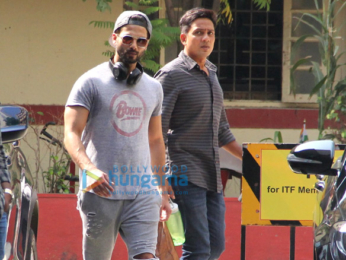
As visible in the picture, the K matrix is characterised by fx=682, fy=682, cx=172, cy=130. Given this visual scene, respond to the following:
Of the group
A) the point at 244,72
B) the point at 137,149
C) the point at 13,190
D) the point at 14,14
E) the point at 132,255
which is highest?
the point at 14,14

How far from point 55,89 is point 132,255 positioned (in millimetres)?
5456

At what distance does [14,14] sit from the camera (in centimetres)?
887

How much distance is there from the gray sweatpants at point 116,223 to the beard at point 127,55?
0.80m

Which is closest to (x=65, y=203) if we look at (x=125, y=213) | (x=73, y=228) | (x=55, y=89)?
(x=73, y=228)

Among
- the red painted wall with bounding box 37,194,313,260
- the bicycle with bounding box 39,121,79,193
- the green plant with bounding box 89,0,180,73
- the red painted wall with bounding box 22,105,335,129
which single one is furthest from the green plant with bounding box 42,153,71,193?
the red painted wall with bounding box 22,105,335,129

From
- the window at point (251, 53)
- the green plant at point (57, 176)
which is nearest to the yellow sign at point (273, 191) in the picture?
the green plant at point (57, 176)

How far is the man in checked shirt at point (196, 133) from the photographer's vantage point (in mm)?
4602

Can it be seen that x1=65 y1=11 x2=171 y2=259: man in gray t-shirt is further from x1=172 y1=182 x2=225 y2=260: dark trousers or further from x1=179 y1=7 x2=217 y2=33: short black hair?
x1=179 y1=7 x2=217 y2=33: short black hair

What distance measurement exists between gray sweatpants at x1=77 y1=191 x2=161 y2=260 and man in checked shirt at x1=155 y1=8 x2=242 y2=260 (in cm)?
71

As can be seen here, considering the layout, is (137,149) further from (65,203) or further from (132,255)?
(65,203)

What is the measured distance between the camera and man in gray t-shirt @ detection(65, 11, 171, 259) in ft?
12.6

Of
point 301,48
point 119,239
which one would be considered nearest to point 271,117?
point 301,48

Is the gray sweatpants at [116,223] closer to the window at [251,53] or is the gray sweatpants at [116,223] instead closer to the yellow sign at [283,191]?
the yellow sign at [283,191]

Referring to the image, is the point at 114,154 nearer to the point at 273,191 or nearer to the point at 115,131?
the point at 115,131
